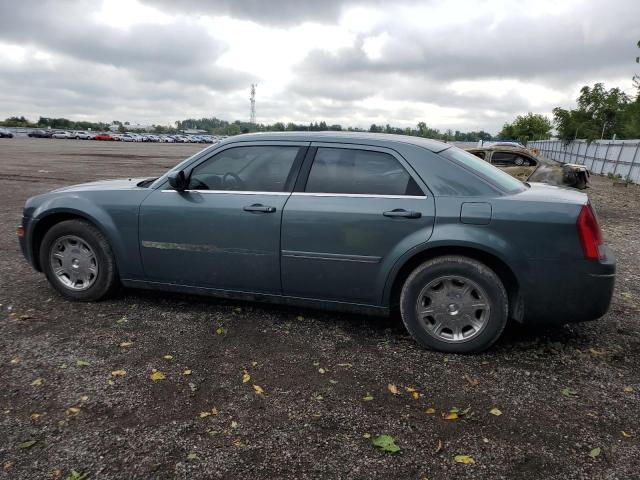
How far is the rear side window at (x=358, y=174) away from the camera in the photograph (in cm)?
388

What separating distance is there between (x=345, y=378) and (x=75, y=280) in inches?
113

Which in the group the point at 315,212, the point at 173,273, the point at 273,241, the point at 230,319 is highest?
the point at 315,212

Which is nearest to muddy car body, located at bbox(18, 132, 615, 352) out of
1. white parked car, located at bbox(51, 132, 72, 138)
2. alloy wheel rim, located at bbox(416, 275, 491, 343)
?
alloy wheel rim, located at bbox(416, 275, 491, 343)

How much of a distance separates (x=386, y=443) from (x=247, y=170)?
2.51 meters

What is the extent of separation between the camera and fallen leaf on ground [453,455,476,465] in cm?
261

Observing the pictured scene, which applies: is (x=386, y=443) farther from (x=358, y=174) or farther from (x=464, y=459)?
(x=358, y=174)

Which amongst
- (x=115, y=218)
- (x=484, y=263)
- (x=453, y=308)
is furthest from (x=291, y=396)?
(x=115, y=218)

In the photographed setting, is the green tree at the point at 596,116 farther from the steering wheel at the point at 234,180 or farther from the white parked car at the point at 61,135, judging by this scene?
the white parked car at the point at 61,135

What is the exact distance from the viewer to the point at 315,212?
3.95 metres

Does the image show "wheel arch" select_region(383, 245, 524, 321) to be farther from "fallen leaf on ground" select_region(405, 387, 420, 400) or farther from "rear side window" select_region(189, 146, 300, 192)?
"rear side window" select_region(189, 146, 300, 192)

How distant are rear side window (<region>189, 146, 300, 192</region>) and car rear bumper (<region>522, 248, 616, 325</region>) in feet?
6.77

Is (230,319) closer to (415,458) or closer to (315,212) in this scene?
(315,212)

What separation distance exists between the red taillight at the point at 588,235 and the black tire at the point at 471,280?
0.62 meters

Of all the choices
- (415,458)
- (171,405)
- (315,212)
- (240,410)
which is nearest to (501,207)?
(315,212)
